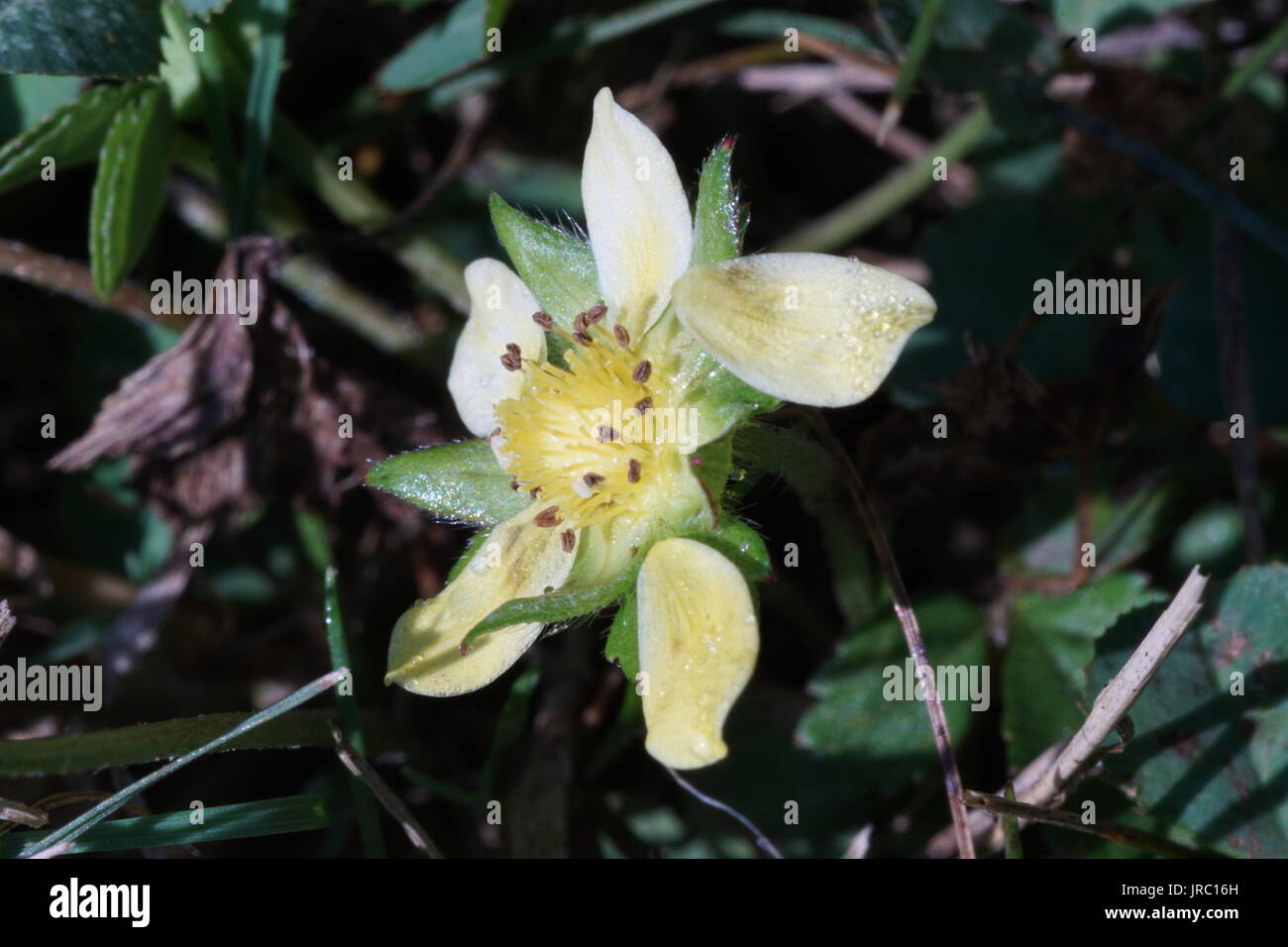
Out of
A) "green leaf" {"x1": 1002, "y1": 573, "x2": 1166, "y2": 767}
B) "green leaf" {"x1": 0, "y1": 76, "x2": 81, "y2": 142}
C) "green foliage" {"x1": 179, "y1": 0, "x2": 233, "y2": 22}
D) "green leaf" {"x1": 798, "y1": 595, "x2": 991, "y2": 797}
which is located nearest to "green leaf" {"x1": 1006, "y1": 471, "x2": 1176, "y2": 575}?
"green leaf" {"x1": 1002, "y1": 573, "x2": 1166, "y2": 767}

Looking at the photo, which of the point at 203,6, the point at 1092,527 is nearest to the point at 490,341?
the point at 203,6

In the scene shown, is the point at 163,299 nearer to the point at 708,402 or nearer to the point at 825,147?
the point at 708,402

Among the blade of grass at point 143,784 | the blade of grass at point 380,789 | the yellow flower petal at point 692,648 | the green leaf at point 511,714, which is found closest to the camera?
the yellow flower petal at point 692,648

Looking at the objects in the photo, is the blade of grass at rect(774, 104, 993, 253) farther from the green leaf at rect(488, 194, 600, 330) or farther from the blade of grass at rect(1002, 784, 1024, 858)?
the blade of grass at rect(1002, 784, 1024, 858)

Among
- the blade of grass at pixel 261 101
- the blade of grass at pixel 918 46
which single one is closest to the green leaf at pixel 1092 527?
the blade of grass at pixel 918 46

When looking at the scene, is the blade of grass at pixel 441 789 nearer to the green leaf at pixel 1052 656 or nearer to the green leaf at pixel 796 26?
the green leaf at pixel 1052 656

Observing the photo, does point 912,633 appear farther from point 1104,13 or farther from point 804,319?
point 1104,13
